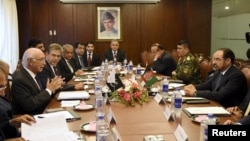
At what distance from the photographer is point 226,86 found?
2850mm

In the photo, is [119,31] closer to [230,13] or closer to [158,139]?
[230,13]

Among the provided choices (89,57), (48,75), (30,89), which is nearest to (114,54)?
(89,57)

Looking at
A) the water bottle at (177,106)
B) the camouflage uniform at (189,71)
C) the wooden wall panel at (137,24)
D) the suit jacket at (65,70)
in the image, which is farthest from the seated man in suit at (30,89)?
the wooden wall panel at (137,24)

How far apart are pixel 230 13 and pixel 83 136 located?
6.48 m

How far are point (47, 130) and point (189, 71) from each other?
9.49ft

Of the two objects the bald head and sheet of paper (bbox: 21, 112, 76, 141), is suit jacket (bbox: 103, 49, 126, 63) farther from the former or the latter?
sheet of paper (bbox: 21, 112, 76, 141)

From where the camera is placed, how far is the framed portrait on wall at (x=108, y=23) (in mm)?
7473

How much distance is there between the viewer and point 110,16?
7512 millimetres

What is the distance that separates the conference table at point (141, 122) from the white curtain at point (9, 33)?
3.80 m

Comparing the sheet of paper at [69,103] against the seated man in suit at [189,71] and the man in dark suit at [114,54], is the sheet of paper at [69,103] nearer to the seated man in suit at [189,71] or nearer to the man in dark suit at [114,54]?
the seated man in suit at [189,71]

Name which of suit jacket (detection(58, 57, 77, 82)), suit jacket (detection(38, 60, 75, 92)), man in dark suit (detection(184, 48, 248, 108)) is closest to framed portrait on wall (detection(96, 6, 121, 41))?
suit jacket (detection(58, 57, 77, 82))

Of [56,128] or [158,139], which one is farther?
[56,128]

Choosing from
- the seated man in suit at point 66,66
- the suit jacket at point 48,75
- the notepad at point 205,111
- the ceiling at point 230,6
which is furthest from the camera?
the ceiling at point 230,6

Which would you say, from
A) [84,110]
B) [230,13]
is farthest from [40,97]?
[230,13]
